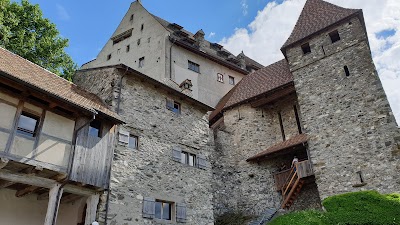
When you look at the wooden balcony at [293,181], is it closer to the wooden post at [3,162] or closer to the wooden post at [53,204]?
the wooden post at [53,204]

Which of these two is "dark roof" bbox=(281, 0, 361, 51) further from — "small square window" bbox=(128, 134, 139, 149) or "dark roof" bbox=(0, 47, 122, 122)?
"dark roof" bbox=(0, 47, 122, 122)

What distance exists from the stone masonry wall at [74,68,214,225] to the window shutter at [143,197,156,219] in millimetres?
150

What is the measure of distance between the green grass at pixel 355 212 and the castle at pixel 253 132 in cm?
166

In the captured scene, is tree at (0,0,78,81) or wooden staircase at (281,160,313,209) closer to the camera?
wooden staircase at (281,160,313,209)

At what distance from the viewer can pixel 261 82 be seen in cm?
2314

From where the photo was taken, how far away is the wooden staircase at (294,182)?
17484 millimetres

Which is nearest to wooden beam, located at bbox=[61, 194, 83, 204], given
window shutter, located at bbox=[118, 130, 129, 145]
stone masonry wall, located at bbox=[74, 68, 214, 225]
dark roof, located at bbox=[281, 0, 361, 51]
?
stone masonry wall, located at bbox=[74, 68, 214, 225]

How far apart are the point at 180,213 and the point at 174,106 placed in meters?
5.03

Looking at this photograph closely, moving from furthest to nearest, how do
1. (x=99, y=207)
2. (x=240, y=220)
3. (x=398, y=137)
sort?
1. (x=240, y=220)
2. (x=398, y=137)
3. (x=99, y=207)

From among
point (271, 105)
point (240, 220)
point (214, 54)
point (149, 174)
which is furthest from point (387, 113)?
point (214, 54)

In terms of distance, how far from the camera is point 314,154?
57.1ft

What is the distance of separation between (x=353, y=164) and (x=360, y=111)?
2694 mm

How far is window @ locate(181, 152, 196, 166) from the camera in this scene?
15284 millimetres

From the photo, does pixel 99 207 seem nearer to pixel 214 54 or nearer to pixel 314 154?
pixel 314 154
